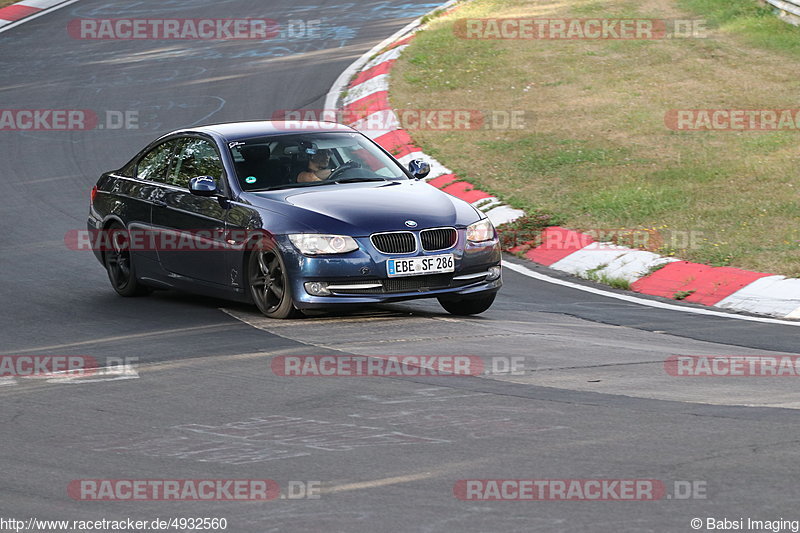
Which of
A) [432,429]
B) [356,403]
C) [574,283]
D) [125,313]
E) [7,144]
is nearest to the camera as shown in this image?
[432,429]

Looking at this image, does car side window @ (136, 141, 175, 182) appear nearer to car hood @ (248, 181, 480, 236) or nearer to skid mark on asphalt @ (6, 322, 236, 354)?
car hood @ (248, 181, 480, 236)

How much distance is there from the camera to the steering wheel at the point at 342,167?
10758mm

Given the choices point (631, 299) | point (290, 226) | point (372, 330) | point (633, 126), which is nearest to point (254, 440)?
point (372, 330)

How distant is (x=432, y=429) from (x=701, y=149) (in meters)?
11.4

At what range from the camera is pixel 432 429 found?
22.2ft

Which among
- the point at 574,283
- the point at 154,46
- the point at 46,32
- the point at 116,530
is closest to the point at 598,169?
the point at 574,283

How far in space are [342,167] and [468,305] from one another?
1602 millimetres

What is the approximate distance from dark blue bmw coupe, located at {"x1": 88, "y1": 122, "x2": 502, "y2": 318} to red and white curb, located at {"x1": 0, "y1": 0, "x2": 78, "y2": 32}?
18.6 m

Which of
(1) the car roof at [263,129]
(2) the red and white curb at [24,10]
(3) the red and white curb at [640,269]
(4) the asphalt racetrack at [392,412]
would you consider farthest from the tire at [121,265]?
(2) the red and white curb at [24,10]

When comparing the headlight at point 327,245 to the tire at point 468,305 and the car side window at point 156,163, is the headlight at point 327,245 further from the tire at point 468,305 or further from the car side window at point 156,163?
the car side window at point 156,163

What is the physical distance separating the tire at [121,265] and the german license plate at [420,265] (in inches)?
118

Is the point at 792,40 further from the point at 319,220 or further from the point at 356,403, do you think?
the point at 356,403

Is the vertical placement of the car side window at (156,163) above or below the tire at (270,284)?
above

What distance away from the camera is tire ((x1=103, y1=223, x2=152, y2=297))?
38.2ft
